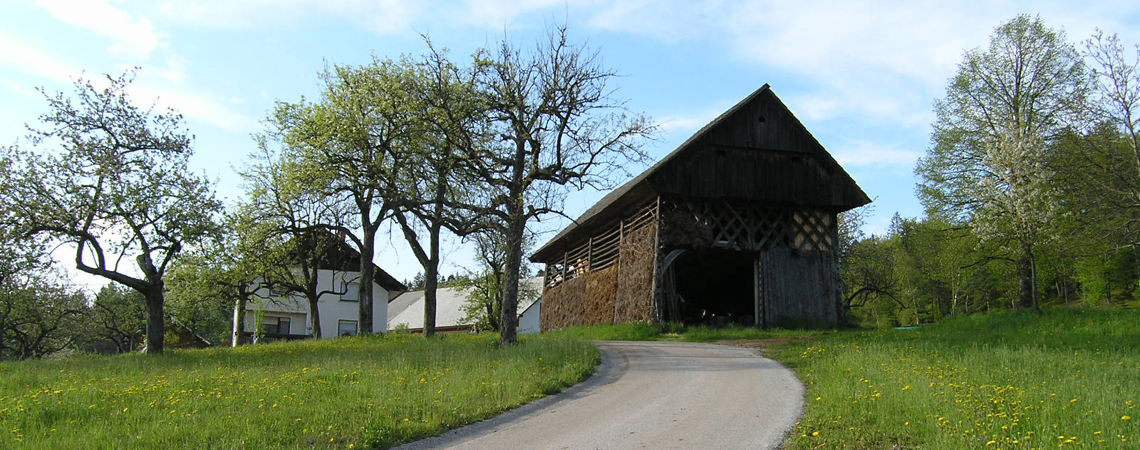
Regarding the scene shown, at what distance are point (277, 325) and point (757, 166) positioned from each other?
1674 inches

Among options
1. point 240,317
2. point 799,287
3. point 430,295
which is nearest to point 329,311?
point 240,317

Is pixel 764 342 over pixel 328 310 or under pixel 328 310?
under

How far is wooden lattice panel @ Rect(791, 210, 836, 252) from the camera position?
28.3 metres

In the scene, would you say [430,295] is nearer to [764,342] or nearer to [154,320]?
[154,320]

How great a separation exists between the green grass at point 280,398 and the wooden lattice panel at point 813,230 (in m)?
13.2

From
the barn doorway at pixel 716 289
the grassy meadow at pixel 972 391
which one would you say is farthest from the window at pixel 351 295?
the grassy meadow at pixel 972 391

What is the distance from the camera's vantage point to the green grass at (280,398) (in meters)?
9.40

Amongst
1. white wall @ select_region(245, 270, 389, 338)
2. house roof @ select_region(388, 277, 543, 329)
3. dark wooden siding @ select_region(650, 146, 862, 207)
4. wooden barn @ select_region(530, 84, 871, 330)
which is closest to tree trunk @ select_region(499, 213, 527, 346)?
wooden barn @ select_region(530, 84, 871, 330)

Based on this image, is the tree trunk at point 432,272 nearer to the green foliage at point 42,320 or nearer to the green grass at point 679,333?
the green grass at point 679,333

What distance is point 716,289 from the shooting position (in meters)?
37.8

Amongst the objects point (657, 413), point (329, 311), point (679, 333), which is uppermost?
point (329, 311)

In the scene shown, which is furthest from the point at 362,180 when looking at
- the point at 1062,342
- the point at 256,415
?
the point at 1062,342

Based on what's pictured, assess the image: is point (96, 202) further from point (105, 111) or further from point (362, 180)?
point (362, 180)

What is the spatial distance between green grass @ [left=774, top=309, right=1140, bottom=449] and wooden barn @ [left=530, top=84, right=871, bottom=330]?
895 cm
